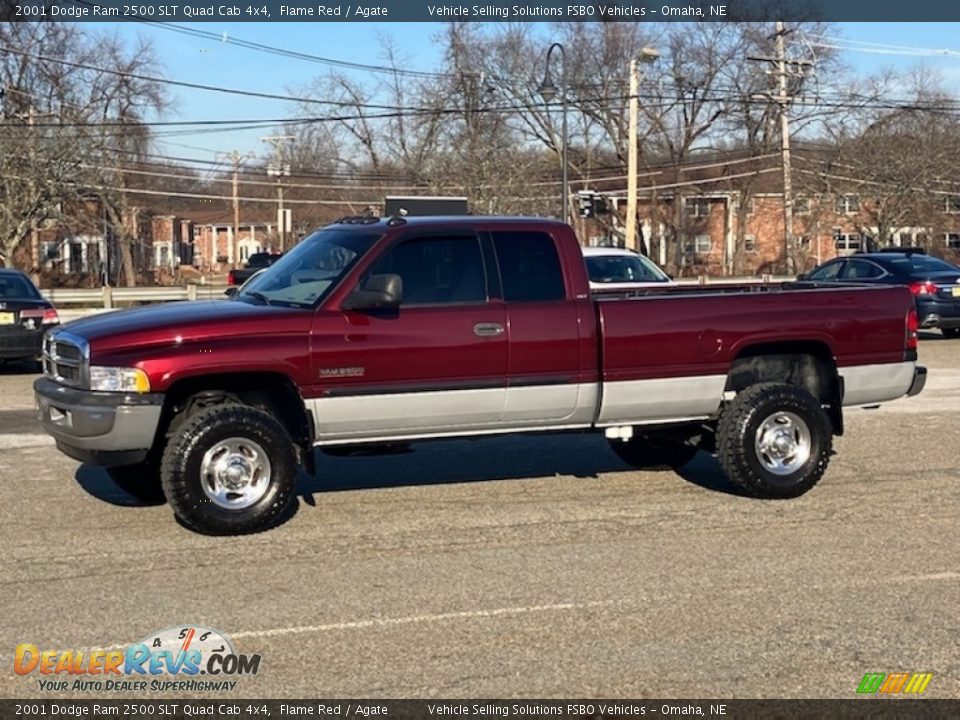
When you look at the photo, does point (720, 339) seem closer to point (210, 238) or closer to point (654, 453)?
point (654, 453)

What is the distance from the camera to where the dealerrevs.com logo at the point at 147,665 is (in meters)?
4.60

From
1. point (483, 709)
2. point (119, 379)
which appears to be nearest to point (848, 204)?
point (119, 379)

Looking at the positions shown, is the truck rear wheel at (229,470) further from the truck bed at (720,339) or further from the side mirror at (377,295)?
the truck bed at (720,339)

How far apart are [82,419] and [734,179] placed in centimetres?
6297

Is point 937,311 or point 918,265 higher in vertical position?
point 918,265

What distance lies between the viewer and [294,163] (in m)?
Answer: 72.8

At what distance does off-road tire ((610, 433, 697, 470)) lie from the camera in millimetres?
9227

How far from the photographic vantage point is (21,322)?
15.6 m

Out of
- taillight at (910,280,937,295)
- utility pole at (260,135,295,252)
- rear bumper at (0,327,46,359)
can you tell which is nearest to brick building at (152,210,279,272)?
utility pole at (260,135,295,252)

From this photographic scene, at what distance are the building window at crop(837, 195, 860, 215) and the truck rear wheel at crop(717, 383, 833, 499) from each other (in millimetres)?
53700

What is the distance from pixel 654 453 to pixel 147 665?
17.5 ft

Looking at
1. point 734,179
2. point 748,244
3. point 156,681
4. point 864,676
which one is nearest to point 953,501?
point 864,676

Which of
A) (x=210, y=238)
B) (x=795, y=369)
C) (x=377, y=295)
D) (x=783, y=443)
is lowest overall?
(x=783, y=443)

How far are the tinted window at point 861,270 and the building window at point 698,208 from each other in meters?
49.0
